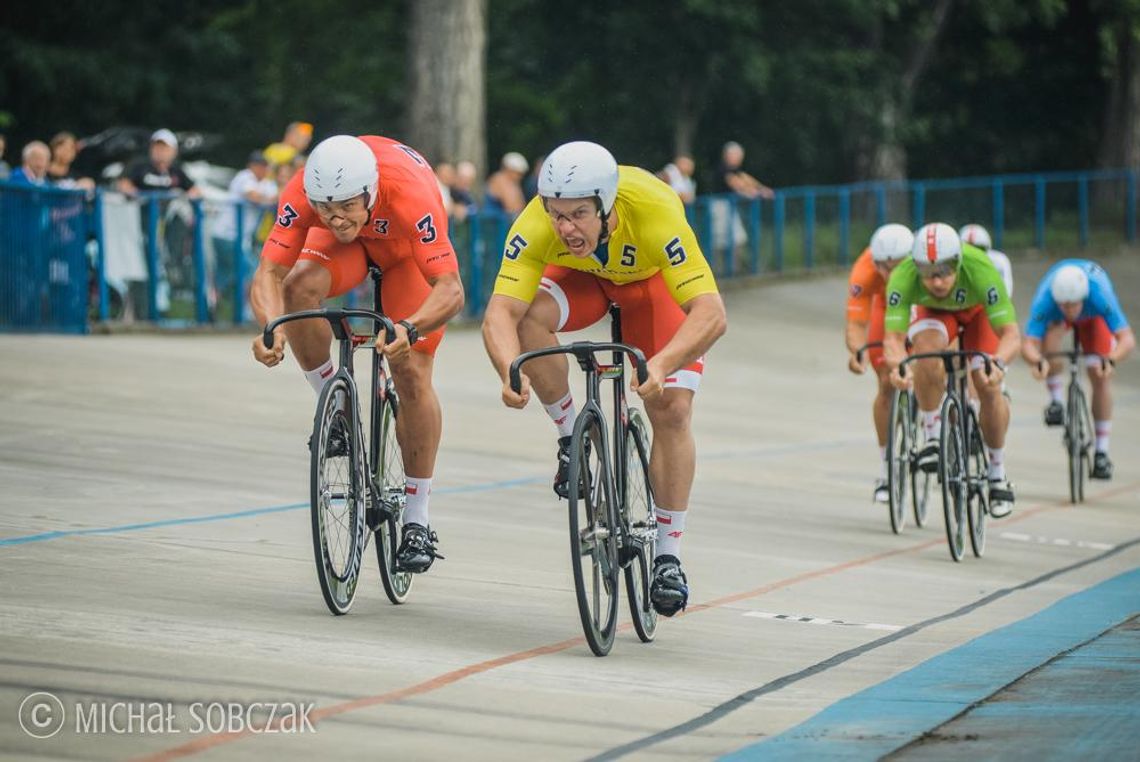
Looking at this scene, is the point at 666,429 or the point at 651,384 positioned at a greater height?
the point at 651,384

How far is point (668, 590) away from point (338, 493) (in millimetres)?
1208

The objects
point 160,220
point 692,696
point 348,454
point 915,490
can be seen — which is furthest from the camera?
point 160,220

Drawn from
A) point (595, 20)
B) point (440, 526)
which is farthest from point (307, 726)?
point (595, 20)

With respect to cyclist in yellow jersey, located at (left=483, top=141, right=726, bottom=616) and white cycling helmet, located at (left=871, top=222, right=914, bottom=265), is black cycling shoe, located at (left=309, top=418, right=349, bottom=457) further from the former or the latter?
white cycling helmet, located at (left=871, top=222, right=914, bottom=265)

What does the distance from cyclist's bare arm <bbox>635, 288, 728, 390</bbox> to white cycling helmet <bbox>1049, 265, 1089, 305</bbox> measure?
7292 millimetres

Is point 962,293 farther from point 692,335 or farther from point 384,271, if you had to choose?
point 692,335

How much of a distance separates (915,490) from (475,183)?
1293cm

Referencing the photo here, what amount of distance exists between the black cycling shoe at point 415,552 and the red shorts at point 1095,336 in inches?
303

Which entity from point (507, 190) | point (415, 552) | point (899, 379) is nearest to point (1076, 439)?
point (899, 379)

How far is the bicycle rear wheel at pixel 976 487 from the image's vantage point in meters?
10.4

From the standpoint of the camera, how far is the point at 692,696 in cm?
605

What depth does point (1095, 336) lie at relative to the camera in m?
13.9

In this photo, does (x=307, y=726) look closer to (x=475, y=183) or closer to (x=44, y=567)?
(x=44, y=567)

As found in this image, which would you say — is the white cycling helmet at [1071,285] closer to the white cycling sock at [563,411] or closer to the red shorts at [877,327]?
the red shorts at [877,327]
